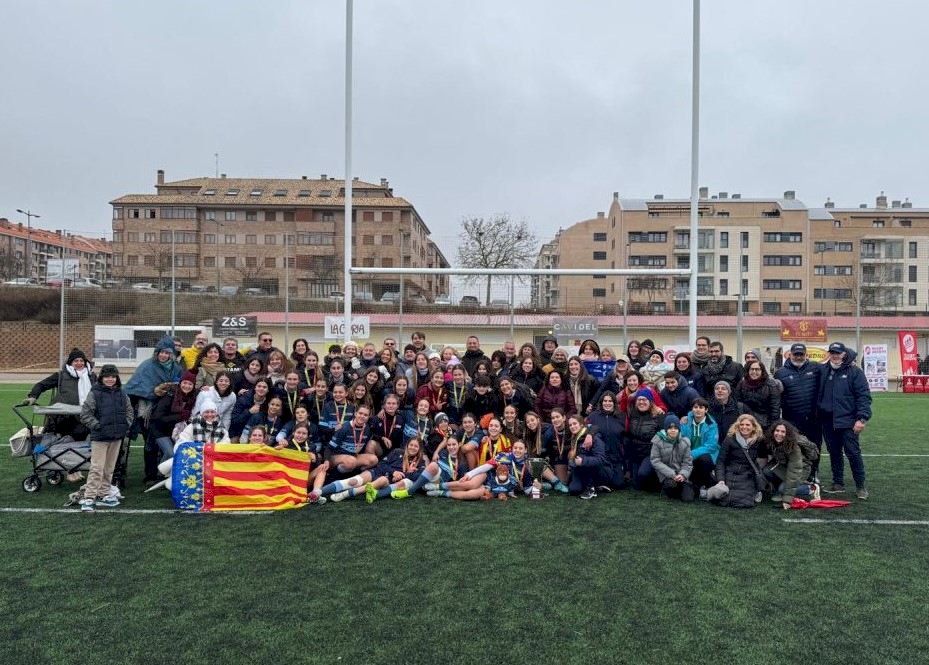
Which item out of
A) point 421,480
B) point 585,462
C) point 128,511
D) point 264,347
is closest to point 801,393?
point 585,462

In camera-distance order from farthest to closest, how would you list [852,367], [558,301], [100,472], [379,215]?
[379,215], [558,301], [852,367], [100,472]

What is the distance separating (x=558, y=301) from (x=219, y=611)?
1412cm

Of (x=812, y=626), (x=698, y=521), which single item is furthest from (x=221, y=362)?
(x=812, y=626)

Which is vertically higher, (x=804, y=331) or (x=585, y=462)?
(x=804, y=331)

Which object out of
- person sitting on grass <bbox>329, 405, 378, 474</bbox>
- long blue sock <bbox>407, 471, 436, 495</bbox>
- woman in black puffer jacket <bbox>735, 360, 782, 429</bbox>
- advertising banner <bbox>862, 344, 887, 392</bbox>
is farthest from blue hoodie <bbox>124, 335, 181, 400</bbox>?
advertising banner <bbox>862, 344, 887, 392</bbox>

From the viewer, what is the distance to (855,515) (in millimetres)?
5930

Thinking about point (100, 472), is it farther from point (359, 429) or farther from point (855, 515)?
point (855, 515)

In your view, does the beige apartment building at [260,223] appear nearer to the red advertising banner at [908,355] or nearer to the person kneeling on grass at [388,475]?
the red advertising banner at [908,355]

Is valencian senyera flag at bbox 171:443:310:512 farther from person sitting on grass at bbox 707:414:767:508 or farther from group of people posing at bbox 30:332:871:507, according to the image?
person sitting on grass at bbox 707:414:767:508

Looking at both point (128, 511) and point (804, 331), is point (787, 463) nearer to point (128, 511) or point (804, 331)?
point (128, 511)

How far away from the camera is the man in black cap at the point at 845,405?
6480 millimetres

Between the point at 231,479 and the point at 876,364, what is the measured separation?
21587mm

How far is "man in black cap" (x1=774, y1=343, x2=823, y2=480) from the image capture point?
6.84 m

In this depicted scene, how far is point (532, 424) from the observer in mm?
6773
